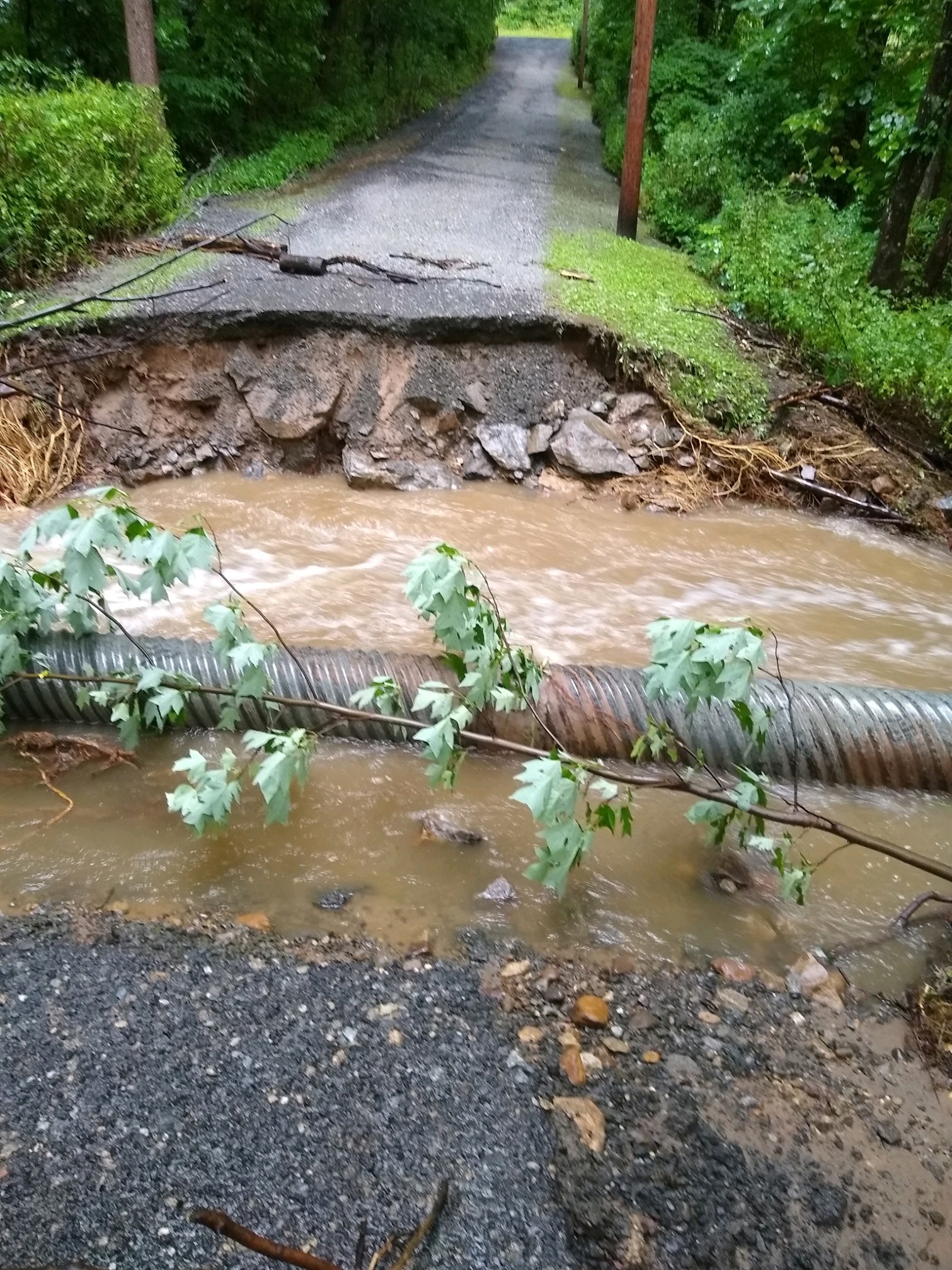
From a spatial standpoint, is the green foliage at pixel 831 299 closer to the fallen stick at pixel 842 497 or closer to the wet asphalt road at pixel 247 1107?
the fallen stick at pixel 842 497

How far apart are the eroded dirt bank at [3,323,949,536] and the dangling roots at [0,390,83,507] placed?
0.13 metres

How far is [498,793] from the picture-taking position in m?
3.44

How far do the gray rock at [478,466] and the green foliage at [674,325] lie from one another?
154 centimetres

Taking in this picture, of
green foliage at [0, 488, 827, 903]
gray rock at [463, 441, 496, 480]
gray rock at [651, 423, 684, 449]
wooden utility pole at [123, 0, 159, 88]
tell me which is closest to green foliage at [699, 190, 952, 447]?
gray rock at [651, 423, 684, 449]

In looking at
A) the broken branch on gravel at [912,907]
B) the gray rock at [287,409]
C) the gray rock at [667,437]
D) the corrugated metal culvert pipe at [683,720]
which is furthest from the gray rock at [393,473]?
the broken branch on gravel at [912,907]

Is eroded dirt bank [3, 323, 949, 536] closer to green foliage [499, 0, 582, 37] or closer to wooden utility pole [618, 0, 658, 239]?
wooden utility pole [618, 0, 658, 239]

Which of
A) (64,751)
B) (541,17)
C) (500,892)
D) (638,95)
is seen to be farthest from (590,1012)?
(541,17)

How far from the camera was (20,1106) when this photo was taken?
1945 millimetres

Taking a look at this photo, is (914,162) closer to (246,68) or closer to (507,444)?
(507,444)

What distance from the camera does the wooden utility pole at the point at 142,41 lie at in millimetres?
9242

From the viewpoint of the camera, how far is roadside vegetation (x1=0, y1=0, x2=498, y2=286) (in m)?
7.13

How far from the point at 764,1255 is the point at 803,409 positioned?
6.37 meters

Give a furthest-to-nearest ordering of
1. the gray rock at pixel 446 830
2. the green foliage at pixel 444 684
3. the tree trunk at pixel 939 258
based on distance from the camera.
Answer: the tree trunk at pixel 939 258, the gray rock at pixel 446 830, the green foliage at pixel 444 684

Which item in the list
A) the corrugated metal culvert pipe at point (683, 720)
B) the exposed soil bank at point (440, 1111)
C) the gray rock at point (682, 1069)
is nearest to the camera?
the exposed soil bank at point (440, 1111)
